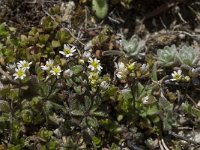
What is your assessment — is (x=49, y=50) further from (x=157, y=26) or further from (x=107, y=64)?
(x=157, y=26)

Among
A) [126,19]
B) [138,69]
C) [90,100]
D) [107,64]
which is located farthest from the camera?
[126,19]

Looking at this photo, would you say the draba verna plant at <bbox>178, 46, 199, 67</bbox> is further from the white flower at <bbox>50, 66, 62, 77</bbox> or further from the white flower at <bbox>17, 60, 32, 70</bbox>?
the white flower at <bbox>17, 60, 32, 70</bbox>

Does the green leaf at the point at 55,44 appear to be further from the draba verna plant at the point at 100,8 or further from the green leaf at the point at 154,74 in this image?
the green leaf at the point at 154,74

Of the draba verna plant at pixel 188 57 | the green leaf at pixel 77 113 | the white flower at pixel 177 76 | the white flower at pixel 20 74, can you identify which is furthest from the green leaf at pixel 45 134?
the draba verna plant at pixel 188 57

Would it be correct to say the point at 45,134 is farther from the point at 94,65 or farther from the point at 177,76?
the point at 177,76

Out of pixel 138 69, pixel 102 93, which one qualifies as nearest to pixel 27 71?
pixel 102 93
